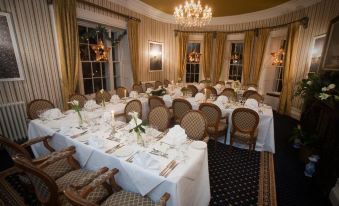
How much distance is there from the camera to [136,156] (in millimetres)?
1873

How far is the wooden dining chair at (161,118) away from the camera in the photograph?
299 cm

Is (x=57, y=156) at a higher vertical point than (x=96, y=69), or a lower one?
lower

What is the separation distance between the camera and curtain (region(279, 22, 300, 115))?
590cm

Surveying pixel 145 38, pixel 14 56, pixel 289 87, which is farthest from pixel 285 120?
pixel 14 56

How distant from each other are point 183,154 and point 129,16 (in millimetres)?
5431

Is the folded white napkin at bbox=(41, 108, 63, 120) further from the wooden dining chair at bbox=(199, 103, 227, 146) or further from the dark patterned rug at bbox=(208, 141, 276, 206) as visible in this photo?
the dark patterned rug at bbox=(208, 141, 276, 206)

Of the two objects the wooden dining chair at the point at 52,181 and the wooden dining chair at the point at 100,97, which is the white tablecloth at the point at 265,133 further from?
the wooden dining chair at the point at 100,97

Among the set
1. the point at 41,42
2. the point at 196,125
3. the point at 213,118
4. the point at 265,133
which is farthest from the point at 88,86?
the point at 265,133

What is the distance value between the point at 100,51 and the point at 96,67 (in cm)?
56

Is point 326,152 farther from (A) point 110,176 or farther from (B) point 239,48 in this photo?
(B) point 239,48

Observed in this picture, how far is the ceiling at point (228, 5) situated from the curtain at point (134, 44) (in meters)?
0.88

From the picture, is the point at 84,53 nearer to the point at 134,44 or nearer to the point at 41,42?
the point at 41,42

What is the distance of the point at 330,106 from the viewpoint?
9.20 ft

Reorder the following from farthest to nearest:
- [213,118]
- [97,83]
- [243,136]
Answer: [97,83] → [213,118] → [243,136]
